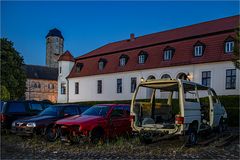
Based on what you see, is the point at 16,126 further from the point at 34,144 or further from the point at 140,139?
the point at 140,139

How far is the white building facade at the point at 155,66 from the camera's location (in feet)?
99.3

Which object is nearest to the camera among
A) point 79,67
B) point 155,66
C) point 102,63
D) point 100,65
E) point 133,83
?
point 155,66

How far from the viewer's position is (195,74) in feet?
107

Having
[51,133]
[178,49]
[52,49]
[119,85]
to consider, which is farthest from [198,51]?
[52,49]

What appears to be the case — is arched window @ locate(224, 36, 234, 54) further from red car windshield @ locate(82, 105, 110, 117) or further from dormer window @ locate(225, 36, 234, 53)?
red car windshield @ locate(82, 105, 110, 117)

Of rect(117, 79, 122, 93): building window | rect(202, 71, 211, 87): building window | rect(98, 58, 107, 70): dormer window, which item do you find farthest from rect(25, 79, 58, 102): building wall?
rect(202, 71, 211, 87): building window

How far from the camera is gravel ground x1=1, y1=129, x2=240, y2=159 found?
8.74 metres

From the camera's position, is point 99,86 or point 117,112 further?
point 99,86

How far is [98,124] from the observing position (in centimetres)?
1117

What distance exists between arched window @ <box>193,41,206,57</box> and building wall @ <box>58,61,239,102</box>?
44.7 inches

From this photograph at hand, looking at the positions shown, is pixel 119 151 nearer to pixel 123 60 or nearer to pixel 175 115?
pixel 175 115

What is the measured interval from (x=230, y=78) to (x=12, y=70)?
98.6 feet

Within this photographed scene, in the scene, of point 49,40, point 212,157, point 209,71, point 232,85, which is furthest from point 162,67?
point 49,40

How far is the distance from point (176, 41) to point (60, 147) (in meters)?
26.4
